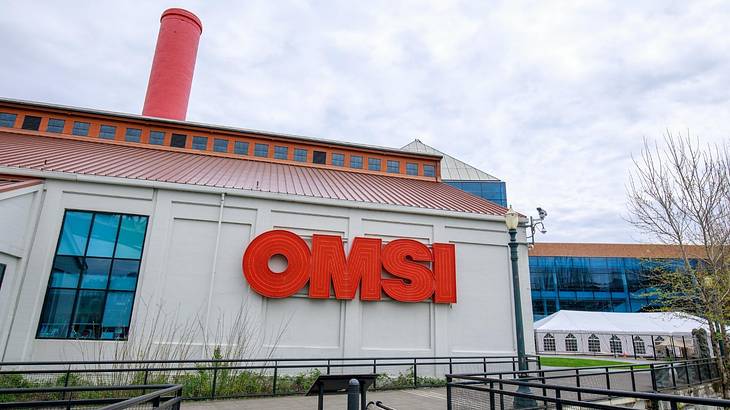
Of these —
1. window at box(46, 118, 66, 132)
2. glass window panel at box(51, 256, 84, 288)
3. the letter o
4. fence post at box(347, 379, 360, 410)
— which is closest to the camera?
fence post at box(347, 379, 360, 410)

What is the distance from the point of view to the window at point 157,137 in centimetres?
2212

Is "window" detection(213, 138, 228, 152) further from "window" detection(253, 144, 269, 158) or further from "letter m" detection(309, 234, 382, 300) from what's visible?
"letter m" detection(309, 234, 382, 300)

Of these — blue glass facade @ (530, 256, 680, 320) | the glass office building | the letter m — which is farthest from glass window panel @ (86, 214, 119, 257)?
the glass office building

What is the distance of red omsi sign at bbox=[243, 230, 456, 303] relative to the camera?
1462 centimetres

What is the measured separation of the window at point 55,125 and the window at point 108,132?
1.95m

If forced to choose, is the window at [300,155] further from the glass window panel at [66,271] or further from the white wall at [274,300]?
the glass window panel at [66,271]

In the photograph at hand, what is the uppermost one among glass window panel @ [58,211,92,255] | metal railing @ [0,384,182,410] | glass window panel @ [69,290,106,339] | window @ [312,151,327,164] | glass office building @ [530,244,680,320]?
window @ [312,151,327,164]

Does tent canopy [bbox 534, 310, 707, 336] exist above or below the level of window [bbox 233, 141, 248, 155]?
below

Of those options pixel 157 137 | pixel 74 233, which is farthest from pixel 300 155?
pixel 74 233

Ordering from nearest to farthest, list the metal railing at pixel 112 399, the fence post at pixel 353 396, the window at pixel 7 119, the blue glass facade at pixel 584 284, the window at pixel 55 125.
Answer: the metal railing at pixel 112 399 < the fence post at pixel 353 396 < the window at pixel 7 119 < the window at pixel 55 125 < the blue glass facade at pixel 584 284

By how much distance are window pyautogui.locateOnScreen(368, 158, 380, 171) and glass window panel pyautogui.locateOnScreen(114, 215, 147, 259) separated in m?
12.9

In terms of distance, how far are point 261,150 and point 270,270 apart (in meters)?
10.5

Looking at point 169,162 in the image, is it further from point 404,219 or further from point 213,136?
point 404,219

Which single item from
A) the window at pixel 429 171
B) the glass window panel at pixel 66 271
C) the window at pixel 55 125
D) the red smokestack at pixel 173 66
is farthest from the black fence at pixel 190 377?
the red smokestack at pixel 173 66
